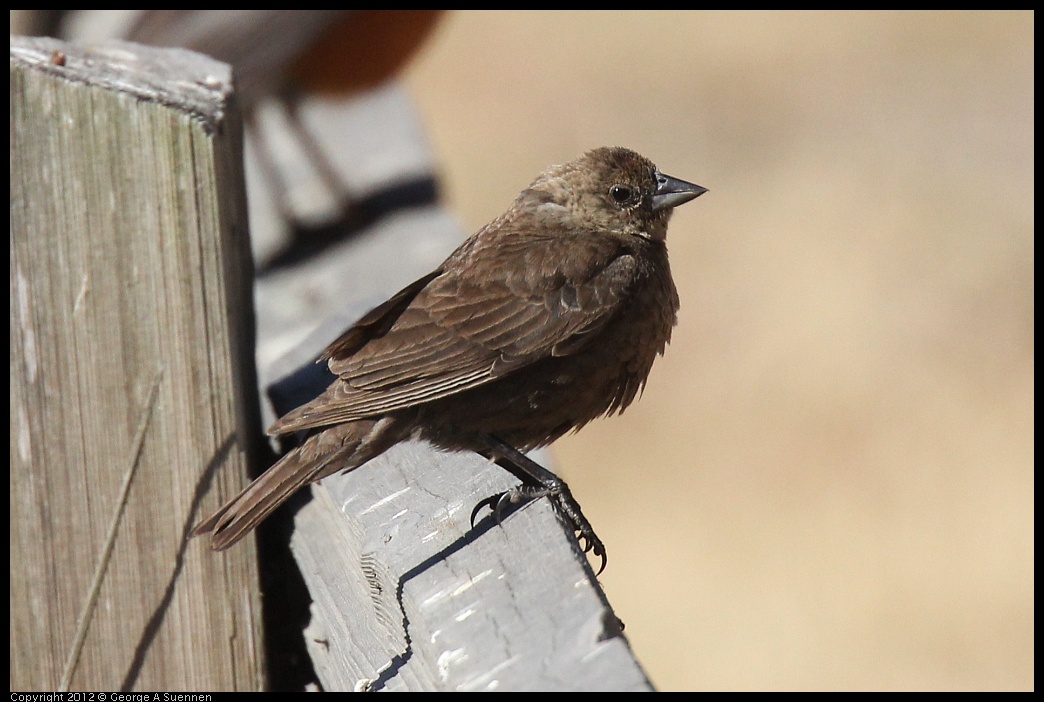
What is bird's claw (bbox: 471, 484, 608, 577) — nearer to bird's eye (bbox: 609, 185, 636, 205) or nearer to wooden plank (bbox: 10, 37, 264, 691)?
wooden plank (bbox: 10, 37, 264, 691)

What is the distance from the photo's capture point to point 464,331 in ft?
9.94

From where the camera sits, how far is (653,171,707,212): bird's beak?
3715 mm

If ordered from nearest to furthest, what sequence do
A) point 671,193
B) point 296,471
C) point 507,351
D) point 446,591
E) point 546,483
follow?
point 446,591, point 296,471, point 546,483, point 507,351, point 671,193

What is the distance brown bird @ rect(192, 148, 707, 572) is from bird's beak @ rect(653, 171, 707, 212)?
246mm

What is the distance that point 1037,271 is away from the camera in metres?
7.93

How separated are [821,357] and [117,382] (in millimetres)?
6016

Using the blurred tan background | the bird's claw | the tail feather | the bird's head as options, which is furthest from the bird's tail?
the blurred tan background

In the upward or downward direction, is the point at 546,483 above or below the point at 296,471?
below

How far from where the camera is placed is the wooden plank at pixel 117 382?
2164mm

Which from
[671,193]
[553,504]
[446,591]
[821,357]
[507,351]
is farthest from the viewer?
[821,357]

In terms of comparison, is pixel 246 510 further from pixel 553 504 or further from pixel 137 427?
pixel 553 504

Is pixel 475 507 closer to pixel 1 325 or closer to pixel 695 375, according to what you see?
pixel 1 325

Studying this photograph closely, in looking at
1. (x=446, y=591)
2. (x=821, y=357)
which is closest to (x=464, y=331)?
(x=446, y=591)

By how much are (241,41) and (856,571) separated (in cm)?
387
